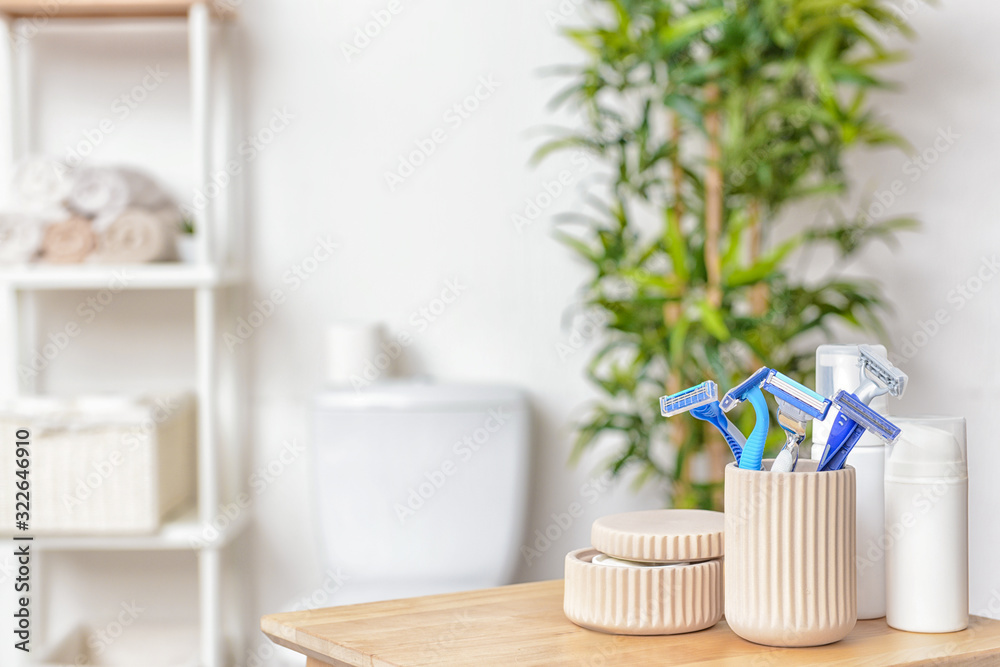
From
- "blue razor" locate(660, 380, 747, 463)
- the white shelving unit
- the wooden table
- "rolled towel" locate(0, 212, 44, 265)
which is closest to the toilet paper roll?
the white shelving unit

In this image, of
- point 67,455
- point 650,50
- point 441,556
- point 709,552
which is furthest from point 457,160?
point 709,552

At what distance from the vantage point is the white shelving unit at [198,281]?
181 cm

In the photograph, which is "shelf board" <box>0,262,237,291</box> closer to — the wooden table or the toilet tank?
the toilet tank

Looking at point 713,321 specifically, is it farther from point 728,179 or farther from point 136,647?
point 136,647

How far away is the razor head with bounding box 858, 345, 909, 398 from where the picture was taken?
71 centimetres

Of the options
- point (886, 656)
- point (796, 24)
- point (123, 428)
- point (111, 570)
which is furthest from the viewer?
point (111, 570)

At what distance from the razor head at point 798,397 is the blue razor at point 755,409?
14 millimetres

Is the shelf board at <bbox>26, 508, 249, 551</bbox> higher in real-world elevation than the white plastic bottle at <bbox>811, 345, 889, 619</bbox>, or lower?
lower

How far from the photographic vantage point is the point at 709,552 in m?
0.77

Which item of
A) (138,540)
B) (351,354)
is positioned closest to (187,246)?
(351,354)

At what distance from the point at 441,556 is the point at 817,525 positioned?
1228 mm

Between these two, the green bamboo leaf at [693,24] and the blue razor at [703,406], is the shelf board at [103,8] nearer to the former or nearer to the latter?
the green bamboo leaf at [693,24]

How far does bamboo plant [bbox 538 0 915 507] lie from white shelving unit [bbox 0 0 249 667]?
0.68 metres

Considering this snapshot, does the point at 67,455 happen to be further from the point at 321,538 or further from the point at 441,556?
the point at 441,556
